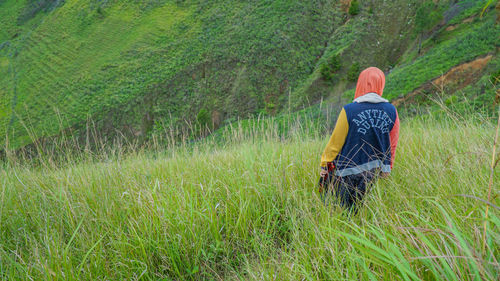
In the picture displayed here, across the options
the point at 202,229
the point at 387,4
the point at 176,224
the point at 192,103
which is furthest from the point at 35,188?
the point at 387,4

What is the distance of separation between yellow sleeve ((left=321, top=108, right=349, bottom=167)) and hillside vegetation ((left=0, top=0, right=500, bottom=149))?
2075 centimetres

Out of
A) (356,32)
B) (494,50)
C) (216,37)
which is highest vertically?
(216,37)

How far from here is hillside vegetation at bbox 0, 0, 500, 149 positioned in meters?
26.1

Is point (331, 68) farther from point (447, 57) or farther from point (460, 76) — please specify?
point (460, 76)

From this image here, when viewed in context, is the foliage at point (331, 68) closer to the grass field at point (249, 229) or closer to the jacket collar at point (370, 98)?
the grass field at point (249, 229)

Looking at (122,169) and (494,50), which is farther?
(494,50)

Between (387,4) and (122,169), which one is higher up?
(387,4)

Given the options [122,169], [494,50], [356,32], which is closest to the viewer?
[122,169]

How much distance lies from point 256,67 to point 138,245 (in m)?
30.0

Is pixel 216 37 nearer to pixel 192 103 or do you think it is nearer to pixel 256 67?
pixel 256 67

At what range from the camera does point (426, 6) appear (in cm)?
2189

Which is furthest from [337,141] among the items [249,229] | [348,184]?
[249,229]

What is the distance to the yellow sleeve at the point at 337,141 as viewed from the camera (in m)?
1.93

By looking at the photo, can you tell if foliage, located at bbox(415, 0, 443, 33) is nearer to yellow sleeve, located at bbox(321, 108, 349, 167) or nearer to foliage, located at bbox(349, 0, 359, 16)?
foliage, located at bbox(349, 0, 359, 16)
